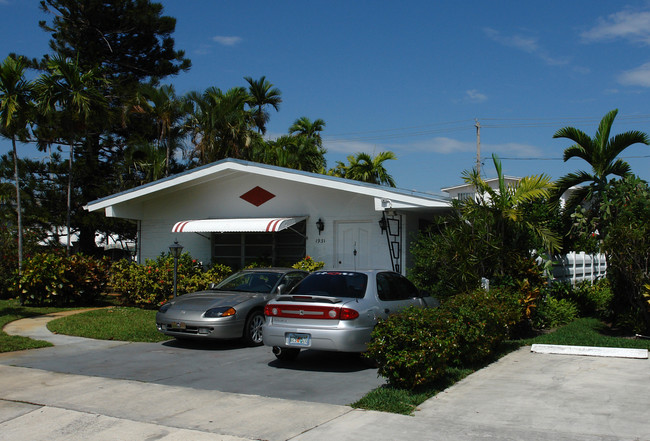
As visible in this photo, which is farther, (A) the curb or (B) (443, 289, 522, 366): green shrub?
(A) the curb

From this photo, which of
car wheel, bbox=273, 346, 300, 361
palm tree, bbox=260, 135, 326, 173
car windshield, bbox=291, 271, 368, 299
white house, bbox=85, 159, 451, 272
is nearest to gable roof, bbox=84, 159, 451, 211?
white house, bbox=85, 159, 451, 272

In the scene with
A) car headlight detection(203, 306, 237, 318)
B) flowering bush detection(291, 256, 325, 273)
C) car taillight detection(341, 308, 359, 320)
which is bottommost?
car headlight detection(203, 306, 237, 318)

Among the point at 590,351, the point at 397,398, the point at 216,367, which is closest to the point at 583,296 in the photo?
the point at 590,351

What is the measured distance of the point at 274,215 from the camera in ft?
54.1

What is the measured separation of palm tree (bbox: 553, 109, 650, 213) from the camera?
12.2 meters

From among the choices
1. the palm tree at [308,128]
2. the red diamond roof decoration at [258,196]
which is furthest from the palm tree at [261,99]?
the red diamond roof decoration at [258,196]

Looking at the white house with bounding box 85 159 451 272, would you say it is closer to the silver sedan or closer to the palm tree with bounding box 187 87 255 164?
the silver sedan

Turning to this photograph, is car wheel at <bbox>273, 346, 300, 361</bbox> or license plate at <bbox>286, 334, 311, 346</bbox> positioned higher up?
license plate at <bbox>286, 334, 311, 346</bbox>

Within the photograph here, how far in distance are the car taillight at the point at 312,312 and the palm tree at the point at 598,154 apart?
6586mm

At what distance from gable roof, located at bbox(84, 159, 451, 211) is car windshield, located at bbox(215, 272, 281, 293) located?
3.56m

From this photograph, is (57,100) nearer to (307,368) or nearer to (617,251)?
(307,368)

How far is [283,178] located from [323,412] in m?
9.78

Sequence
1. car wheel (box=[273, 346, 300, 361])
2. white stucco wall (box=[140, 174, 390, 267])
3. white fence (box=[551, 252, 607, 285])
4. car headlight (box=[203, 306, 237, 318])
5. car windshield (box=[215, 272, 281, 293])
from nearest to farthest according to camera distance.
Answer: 1. car wheel (box=[273, 346, 300, 361])
2. car headlight (box=[203, 306, 237, 318])
3. car windshield (box=[215, 272, 281, 293])
4. white fence (box=[551, 252, 607, 285])
5. white stucco wall (box=[140, 174, 390, 267])

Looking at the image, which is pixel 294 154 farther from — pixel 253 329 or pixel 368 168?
pixel 253 329
